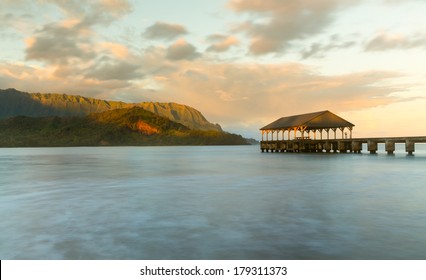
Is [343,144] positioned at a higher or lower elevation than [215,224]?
higher

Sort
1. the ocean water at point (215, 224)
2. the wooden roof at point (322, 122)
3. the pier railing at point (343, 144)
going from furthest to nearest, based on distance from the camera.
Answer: the wooden roof at point (322, 122)
the pier railing at point (343, 144)
the ocean water at point (215, 224)

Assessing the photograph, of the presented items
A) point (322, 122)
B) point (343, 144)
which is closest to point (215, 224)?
point (322, 122)

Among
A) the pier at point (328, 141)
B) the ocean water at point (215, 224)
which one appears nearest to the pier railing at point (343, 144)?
the pier at point (328, 141)

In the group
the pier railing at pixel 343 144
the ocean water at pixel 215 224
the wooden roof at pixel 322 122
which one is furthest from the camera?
the wooden roof at pixel 322 122

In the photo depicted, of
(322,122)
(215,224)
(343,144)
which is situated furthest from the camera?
(343,144)

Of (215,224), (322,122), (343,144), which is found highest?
(322,122)

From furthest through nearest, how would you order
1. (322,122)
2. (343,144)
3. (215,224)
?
(343,144) < (322,122) < (215,224)

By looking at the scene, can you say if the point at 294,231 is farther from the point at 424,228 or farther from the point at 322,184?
the point at 322,184

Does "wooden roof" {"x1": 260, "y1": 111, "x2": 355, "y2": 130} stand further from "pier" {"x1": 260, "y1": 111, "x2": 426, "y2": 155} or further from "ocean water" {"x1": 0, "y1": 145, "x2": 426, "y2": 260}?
"ocean water" {"x1": 0, "y1": 145, "x2": 426, "y2": 260}

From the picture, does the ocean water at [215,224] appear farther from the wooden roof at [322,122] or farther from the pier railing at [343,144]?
the pier railing at [343,144]

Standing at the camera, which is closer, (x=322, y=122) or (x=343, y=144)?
(x=322, y=122)

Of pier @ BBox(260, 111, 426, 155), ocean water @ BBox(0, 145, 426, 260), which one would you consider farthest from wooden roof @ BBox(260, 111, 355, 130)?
ocean water @ BBox(0, 145, 426, 260)

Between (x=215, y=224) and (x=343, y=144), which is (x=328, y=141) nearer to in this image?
(x=343, y=144)

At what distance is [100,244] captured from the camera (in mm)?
8859
